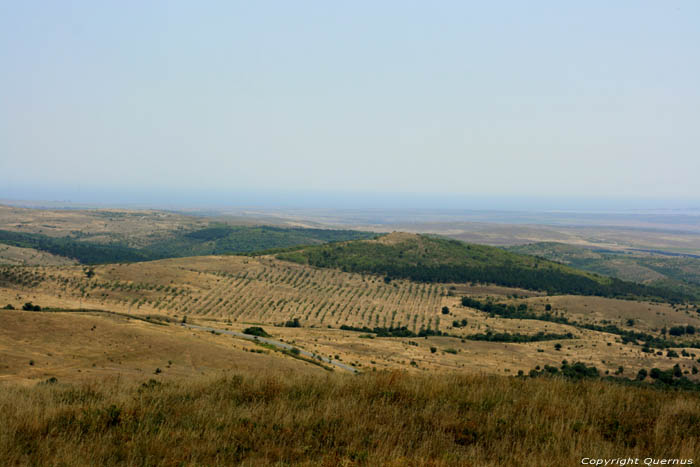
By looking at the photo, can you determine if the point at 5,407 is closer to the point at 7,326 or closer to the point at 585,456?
the point at 585,456

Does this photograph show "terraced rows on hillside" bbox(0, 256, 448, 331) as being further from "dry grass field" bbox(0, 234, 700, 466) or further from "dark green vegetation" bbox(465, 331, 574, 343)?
"dry grass field" bbox(0, 234, 700, 466)

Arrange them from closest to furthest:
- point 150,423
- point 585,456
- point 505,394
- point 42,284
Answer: point 585,456
point 150,423
point 505,394
point 42,284

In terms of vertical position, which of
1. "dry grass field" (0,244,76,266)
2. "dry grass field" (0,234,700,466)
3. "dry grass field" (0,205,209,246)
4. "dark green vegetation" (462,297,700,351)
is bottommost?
"dark green vegetation" (462,297,700,351)

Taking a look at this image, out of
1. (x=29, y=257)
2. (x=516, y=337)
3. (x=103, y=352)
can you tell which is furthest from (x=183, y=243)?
(x=103, y=352)

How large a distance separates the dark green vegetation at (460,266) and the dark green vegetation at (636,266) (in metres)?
26.5

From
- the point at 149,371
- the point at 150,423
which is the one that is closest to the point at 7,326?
the point at 149,371

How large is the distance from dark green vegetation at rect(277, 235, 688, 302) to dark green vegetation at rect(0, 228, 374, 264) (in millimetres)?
55484

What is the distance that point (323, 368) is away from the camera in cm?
2430

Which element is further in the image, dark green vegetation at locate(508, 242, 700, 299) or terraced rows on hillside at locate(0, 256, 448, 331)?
dark green vegetation at locate(508, 242, 700, 299)

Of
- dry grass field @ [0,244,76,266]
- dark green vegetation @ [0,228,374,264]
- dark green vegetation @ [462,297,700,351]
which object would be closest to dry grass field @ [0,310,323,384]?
dark green vegetation @ [462,297,700,351]

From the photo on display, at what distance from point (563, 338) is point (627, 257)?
132336 mm

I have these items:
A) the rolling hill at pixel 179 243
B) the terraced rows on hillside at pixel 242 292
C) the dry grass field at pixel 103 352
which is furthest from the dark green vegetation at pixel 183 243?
the dry grass field at pixel 103 352

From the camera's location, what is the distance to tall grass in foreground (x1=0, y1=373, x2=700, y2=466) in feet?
18.9

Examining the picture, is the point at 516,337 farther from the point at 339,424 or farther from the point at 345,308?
the point at 339,424
